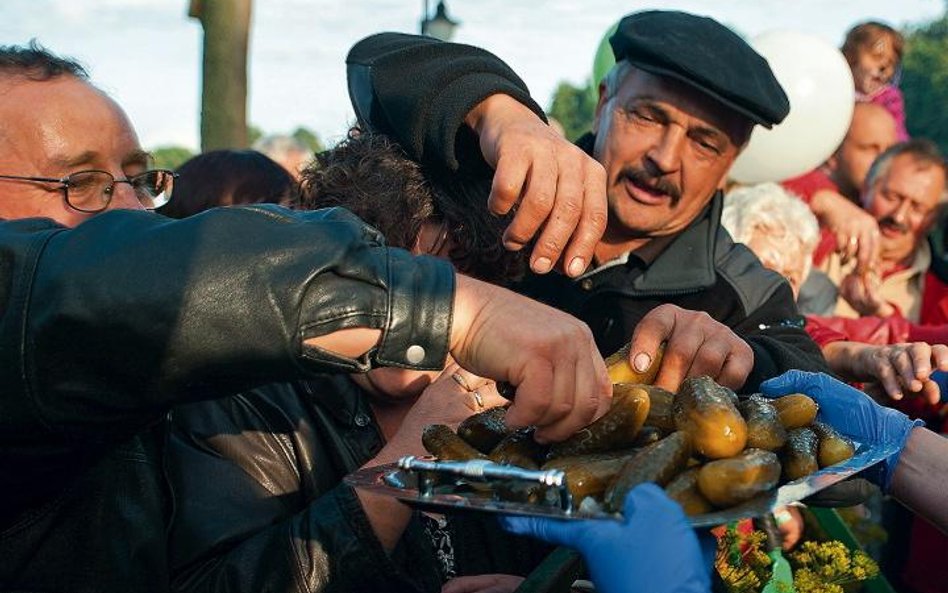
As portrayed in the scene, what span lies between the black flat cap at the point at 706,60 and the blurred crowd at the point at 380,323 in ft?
0.04

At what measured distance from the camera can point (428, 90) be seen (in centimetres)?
277

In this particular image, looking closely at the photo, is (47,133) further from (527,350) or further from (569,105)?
(569,105)

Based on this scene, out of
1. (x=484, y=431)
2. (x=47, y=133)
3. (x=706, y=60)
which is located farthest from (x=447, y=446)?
(x=706, y=60)

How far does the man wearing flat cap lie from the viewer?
8.31 ft

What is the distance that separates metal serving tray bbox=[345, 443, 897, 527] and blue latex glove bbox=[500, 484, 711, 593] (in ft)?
0.08

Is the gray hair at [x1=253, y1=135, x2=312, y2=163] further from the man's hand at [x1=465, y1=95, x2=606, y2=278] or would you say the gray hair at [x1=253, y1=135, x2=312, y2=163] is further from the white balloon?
the man's hand at [x1=465, y1=95, x2=606, y2=278]

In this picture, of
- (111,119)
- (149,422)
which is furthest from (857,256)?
(149,422)

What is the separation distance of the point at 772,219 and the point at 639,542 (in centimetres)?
339

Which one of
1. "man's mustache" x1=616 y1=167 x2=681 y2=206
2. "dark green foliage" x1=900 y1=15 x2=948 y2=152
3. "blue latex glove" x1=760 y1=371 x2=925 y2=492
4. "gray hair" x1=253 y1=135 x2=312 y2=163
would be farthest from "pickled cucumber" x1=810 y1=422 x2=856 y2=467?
"dark green foliage" x1=900 y1=15 x2=948 y2=152

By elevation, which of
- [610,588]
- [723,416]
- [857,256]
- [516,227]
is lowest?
[857,256]

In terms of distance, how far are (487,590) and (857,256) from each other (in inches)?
143

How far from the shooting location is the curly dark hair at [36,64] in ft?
7.42

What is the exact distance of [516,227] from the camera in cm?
212

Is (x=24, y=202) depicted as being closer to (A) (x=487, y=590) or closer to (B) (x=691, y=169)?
(A) (x=487, y=590)
